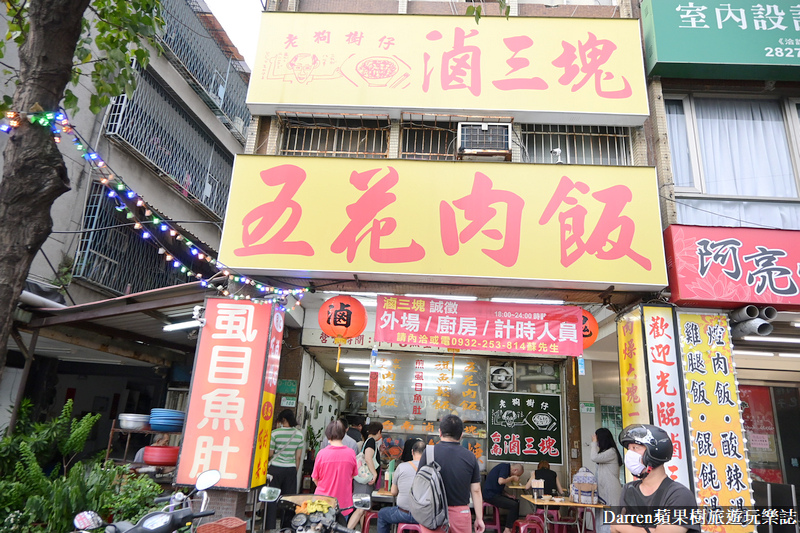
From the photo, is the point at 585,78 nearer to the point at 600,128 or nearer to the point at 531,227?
the point at 600,128

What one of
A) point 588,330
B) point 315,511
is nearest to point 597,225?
point 588,330

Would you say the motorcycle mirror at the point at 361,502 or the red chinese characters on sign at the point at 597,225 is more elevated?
the red chinese characters on sign at the point at 597,225

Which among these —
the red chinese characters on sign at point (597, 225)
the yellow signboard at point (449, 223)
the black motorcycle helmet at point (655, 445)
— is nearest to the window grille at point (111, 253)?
the yellow signboard at point (449, 223)

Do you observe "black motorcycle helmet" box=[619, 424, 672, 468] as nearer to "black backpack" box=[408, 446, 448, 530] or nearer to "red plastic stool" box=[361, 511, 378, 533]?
"black backpack" box=[408, 446, 448, 530]

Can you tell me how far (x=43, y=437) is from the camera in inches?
296

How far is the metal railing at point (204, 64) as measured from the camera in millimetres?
12477

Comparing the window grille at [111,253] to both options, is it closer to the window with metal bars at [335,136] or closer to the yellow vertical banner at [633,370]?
the window with metal bars at [335,136]

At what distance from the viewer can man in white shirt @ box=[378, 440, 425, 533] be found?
17.4 feet

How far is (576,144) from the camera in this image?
8.69m

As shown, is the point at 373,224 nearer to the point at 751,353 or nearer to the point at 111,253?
the point at 111,253

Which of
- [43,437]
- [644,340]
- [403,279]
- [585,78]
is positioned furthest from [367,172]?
[43,437]

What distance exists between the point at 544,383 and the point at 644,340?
16.8 feet

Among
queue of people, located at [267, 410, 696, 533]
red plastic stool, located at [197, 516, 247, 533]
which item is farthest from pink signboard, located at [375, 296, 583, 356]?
red plastic stool, located at [197, 516, 247, 533]

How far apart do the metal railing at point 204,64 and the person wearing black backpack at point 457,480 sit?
1057 centimetres
